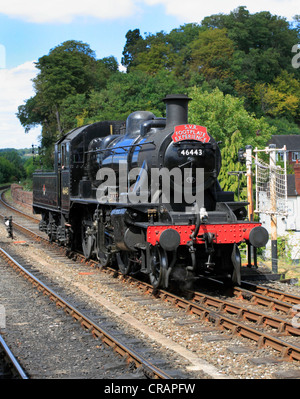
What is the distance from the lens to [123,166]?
11.8 m

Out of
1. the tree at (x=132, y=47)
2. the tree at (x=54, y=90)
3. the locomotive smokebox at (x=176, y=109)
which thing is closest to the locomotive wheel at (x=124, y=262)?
the locomotive smokebox at (x=176, y=109)

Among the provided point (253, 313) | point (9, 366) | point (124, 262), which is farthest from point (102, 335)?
point (124, 262)

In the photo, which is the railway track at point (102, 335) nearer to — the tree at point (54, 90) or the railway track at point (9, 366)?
the railway track at point (9, 366)

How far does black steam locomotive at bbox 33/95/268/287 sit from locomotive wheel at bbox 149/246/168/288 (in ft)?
0.06

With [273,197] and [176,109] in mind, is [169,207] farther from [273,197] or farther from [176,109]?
[273,197]

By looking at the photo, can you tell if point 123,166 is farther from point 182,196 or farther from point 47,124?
point 47,124

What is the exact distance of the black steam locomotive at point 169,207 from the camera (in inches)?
368

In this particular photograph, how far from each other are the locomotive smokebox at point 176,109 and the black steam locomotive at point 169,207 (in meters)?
0.02

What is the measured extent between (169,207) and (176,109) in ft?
6.66

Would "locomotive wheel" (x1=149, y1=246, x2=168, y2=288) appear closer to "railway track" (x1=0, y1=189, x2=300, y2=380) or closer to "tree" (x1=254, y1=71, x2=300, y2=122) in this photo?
"railway track" (x1=0, y1=189, x2=300, y2=380)

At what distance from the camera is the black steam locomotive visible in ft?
30.7

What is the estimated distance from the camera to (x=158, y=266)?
32.1 ft

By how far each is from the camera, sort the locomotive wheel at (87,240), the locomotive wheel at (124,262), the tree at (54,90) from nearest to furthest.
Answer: the locomotive wheel at (124,262) < the locomotive wheel at (87,240) < the tree at (54,90)
